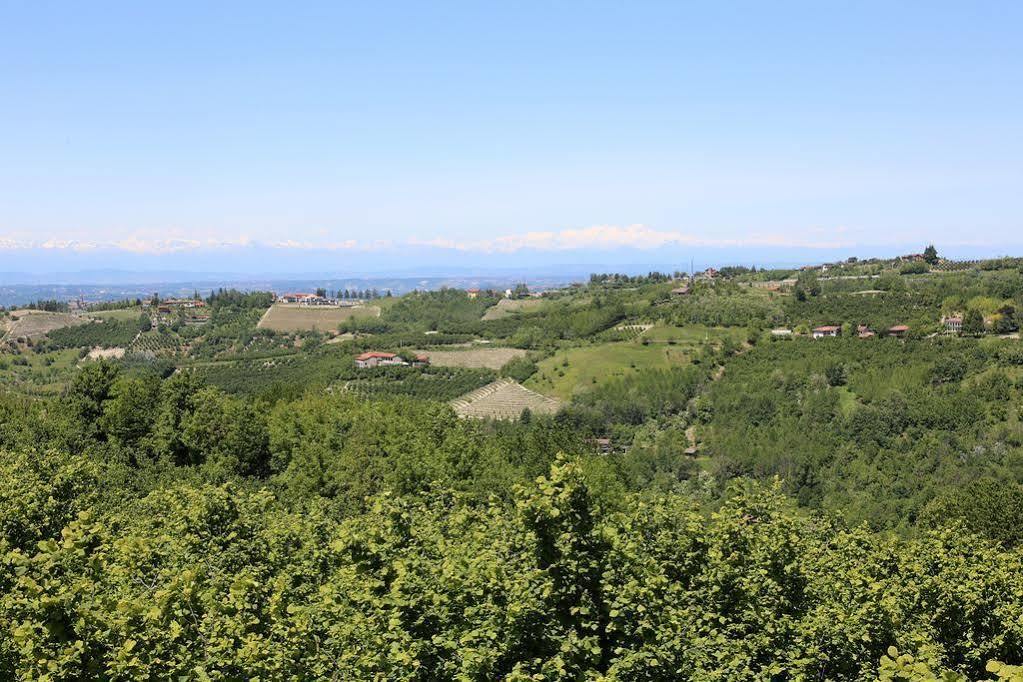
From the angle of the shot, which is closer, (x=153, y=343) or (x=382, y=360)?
(x=382, y=360)

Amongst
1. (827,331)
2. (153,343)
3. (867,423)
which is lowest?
(867,423)

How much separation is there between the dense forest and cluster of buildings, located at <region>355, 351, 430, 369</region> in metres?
5.53

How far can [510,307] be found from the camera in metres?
176

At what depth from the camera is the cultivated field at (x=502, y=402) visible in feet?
275

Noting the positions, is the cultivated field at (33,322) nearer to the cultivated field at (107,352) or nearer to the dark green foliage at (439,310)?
the cultivated field at (107,352)

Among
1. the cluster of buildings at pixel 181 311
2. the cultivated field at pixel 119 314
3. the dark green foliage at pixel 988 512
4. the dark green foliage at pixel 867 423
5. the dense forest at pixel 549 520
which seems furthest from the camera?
the cluster of buildings at pixel 181 311

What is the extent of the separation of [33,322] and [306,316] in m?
52.3

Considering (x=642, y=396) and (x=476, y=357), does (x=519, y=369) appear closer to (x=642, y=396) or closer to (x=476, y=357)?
(x=476, y=357)

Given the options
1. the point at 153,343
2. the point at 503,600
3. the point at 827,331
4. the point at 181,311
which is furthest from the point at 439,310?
the point at 503,600

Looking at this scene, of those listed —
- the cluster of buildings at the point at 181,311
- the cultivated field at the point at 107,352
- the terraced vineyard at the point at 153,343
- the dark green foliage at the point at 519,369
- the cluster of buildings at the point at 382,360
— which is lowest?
the dark green foliage at the point at 519,369

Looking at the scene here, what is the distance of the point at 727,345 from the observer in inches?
3765

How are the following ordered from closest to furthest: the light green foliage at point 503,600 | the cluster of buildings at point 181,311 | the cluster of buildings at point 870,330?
the light green foliage at point 503,600
the cluster of buildings at point 870,330
the cluster of buildings at point 181,311

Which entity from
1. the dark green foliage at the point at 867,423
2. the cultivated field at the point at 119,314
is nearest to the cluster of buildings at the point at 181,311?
the cultivated field at the point at 119,314

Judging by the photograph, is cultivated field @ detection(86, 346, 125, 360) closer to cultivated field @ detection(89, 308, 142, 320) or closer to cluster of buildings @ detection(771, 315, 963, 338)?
cultivated field @ detection(89, 308, 142, 320)
